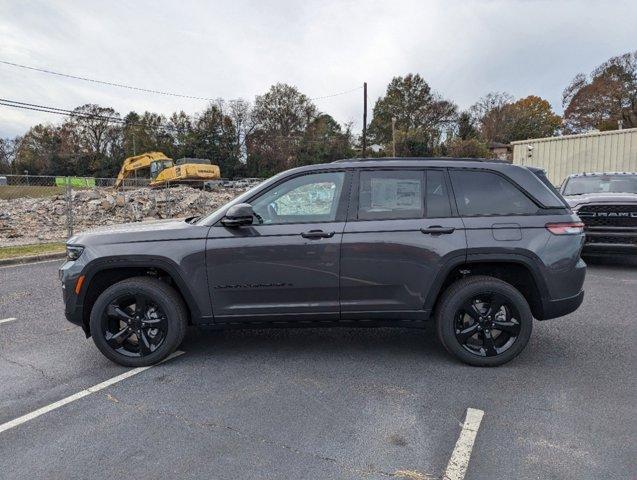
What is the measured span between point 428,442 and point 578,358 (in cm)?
217

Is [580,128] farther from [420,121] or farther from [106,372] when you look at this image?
[106,372]

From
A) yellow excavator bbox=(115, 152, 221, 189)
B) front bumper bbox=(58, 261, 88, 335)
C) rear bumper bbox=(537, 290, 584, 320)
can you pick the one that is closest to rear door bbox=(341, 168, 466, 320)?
rear bumper bbox=(537, 290, 584, 320)

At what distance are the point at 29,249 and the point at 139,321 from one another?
30.4 feet

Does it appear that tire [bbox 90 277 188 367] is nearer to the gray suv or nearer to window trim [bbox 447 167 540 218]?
the gray suv

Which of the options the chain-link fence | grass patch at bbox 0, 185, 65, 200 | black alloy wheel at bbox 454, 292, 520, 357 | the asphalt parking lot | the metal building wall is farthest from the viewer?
grass patch at bbox 0, 185, 65, 200

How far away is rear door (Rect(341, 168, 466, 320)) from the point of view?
12.5 ft

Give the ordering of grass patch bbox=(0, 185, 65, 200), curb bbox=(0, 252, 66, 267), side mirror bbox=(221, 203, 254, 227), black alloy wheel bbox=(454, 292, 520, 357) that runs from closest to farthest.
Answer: side mirror bbox=(221, 203, 254, 227)
black alloy wheel bbox=(454, 292, 520, 357)
curb bbox=(0, 252, 66, 267)
grass patch bbox=(0, 185, 65, 200)

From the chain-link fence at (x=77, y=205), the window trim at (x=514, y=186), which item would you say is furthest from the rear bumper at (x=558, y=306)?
the chain-link fence at (x=77, y=205)

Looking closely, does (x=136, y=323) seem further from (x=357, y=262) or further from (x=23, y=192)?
(x=23, y=192)

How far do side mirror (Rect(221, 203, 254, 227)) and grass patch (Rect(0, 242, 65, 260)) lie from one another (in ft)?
28.3

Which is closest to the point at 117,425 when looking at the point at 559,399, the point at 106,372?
the point at 106,372

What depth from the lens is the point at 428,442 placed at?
2803 mm

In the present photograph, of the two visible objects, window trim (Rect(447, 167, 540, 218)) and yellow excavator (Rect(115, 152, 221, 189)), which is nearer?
window trim (Rect(447, 167, 540, 218))

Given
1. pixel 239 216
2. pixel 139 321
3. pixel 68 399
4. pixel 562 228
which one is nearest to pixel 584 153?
pixel 562 228
